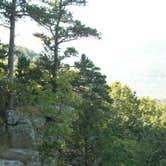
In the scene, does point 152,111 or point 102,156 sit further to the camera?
point 152,111

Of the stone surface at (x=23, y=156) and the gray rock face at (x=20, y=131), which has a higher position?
the gray rock face at (x=20, y=131)

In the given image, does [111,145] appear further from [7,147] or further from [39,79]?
[39,79]

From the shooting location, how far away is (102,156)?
29609mm

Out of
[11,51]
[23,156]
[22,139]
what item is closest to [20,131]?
[22,139]

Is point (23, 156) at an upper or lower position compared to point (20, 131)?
lower

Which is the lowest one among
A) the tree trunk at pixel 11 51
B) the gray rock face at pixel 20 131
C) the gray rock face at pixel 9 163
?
the gray rock face at pixel 9 163

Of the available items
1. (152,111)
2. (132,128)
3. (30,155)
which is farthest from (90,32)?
(152,111)

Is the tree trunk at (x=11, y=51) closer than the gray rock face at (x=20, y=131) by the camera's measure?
No

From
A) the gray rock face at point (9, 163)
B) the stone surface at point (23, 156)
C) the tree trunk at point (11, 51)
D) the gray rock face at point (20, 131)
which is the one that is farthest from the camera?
the tree trunk at point (11, 51)

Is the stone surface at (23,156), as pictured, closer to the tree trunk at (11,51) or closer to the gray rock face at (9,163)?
the gray rock face at (9,163)

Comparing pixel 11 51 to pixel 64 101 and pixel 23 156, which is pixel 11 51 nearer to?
pixel 64 101

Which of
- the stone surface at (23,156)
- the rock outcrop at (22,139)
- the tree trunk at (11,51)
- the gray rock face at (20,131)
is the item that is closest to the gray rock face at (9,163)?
the stone surface at (23,156)

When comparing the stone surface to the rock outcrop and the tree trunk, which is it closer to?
the rock outcrop

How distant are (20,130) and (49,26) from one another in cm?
1527
